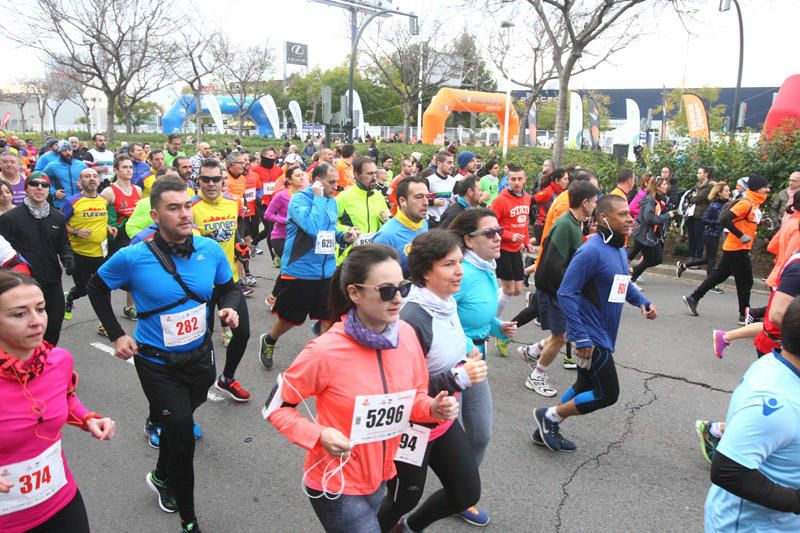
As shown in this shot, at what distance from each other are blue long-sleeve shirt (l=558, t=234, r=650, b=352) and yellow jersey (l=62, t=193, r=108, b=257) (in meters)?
5.25

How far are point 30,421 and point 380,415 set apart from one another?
1341 millimetres

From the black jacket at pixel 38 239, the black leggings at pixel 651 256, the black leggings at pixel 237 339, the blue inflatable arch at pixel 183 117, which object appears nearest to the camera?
the black leggings at pixel 237 339

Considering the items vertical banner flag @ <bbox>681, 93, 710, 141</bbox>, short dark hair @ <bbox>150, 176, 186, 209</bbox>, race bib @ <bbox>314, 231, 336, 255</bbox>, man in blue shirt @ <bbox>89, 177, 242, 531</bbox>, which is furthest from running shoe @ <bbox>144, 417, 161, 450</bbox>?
vertical banner flag @ <bbox>681, 93, 710, 141</bbox>

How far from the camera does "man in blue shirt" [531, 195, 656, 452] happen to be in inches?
154

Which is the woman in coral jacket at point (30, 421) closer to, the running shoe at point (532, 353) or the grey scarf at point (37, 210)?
the grey scarf at point (37, 210)

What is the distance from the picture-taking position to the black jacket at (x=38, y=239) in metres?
4.91

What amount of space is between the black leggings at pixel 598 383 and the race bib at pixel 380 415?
1926 mm

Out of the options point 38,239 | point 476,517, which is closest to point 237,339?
point 38,239

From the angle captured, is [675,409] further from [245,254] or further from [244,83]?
[244,83]

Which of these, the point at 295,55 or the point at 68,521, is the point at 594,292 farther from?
the point at 295,55

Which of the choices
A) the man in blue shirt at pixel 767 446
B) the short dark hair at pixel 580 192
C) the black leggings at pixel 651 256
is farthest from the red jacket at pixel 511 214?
the man in blue shirt at pixel 767 446

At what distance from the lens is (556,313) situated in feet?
17.4

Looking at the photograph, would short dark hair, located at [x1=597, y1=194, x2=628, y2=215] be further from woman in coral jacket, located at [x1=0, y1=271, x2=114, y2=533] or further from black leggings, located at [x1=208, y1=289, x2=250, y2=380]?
woman in coral jacket, located at [x1=0, y1=271, x2=114, y2=533]

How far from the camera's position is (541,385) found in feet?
17.8
